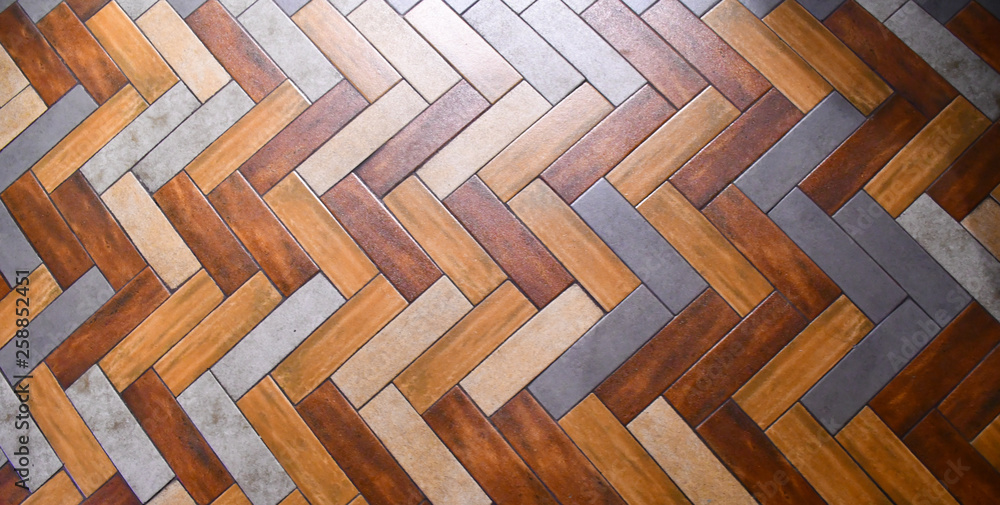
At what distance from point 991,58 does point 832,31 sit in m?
0.54

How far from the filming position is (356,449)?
79.0 inches

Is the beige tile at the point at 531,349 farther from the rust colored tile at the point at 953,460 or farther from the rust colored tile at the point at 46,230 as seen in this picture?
the rust colored tile at the point at 46,230

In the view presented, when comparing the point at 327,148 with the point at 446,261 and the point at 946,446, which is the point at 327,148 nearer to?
the point at 446,261

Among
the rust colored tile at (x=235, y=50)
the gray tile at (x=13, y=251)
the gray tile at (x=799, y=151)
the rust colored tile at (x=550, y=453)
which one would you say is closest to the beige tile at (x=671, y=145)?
the gray tile at (x=799, y=151)

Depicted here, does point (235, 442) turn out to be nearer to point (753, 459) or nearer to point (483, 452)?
point (483, 452)

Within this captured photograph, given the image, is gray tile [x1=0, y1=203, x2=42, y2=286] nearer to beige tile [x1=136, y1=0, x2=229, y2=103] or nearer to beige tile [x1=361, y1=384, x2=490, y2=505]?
beige tile [x1=136, y1=0, x2=229, y2=103]

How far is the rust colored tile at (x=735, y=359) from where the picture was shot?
1973 mm

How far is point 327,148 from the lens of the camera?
2193 millimetres

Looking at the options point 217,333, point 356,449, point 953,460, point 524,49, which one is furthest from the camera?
point 524,49

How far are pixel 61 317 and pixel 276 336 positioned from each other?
0.78m

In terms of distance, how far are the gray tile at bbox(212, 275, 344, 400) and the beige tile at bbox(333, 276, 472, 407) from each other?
187 millimetres

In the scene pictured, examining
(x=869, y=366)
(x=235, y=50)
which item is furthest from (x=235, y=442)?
(x=869, y=366)

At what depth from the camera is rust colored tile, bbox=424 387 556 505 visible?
196 centimetres

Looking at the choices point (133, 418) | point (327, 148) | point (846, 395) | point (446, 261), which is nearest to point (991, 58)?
point (846, 395)
